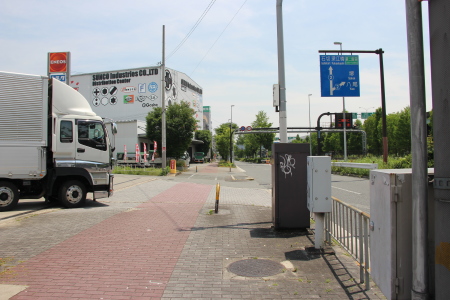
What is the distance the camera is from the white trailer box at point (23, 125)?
10156 millimetres

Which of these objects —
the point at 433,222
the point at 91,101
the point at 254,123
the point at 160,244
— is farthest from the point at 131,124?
the point at 433,222

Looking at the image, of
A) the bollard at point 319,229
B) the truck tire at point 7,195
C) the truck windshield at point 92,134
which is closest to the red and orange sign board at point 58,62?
the truck windshield at point 92,134

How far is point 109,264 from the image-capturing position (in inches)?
215

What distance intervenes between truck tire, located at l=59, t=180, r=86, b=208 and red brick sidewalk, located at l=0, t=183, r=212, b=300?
2.96m

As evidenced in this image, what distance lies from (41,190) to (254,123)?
67.2 meters

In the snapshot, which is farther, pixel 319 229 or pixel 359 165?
pixel 359 165

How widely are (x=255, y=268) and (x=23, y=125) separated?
863cm

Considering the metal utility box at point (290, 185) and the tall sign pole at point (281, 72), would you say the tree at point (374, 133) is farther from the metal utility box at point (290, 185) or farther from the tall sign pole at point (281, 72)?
the metal utility box at point (290, 185)

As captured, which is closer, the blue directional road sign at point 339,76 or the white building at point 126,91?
the blue directional road sign at point 339,76

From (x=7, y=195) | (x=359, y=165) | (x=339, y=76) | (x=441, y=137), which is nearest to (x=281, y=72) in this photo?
(x=441, y=137)

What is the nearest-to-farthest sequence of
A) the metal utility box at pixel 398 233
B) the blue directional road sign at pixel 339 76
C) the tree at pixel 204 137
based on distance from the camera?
the metal utility box at pixel 398 233, the blue directional road sign at pixel 339 76, the tree at pixel 204 137

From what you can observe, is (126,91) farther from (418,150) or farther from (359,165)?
(418,150)

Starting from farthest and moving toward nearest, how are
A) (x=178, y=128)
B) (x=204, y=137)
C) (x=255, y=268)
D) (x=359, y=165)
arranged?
1. (x=204, y=137)
2. (x=178, y=128)
3. (x=359, y=165)
4. (x=255, y=268)

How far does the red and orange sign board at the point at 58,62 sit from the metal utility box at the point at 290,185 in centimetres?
1326
